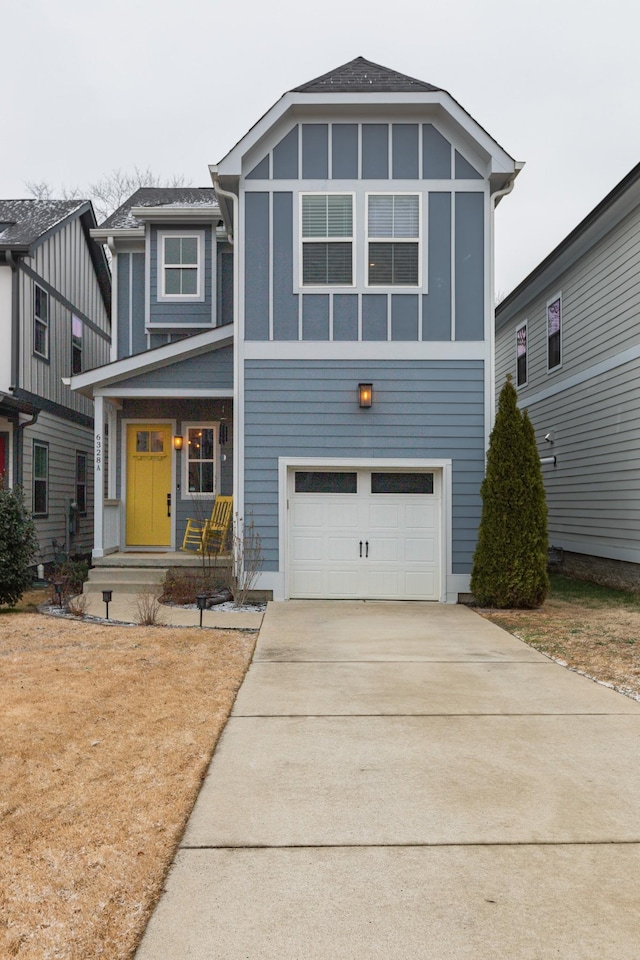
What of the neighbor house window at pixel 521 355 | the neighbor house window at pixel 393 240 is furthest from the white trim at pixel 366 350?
the neighbor house window at pixel 521 355

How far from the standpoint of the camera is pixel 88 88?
119ft

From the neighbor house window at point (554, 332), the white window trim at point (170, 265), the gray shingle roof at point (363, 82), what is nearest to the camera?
the gray shingle roof at point (363, 82)

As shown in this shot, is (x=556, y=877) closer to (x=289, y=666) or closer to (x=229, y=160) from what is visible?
(x=289, y=666)

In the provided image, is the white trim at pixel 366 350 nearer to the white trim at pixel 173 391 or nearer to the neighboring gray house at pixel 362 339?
the neighboring gray house at pixel 362 339

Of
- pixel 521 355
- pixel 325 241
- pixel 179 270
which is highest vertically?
pixel 179 270

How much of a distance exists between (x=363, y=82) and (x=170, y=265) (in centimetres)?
432

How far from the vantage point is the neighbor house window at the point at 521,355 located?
1562 cm

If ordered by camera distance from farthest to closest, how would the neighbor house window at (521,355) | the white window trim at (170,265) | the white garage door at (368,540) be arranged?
the neighbor house window at (521,355) < the white window trim at (170,265) < the white garage door at (368,540)

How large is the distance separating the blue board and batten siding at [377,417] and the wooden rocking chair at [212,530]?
50.3 inches

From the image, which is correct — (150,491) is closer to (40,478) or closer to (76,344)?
(40,478)

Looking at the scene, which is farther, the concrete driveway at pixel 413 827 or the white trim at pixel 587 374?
the white trim at pixel 587 374

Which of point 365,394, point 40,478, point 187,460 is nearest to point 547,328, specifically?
point 365,394

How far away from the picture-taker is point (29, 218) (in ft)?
45.8

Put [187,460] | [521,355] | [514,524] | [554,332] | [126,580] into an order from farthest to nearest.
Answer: [521,355], [554,332], [187,460], [126,580], [514,524]
